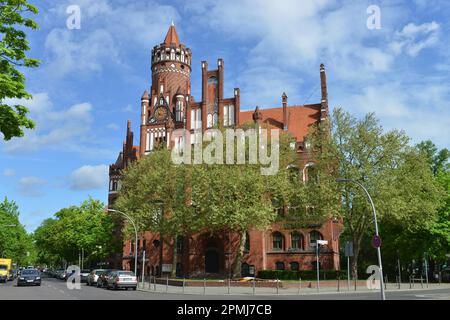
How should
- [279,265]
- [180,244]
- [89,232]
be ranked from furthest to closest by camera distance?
[89,232], [180,244], [279,265]

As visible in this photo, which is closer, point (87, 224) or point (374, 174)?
point (374, 174)

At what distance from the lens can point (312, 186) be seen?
1486 inches

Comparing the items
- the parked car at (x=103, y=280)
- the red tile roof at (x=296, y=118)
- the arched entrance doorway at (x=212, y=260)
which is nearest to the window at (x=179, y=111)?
the red tile roof at (x=296, y=118)

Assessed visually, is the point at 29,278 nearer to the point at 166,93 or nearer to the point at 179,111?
the point at 179,111

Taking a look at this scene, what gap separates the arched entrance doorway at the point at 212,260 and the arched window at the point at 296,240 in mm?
8781

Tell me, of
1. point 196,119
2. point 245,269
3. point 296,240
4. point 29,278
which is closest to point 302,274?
point 296,240

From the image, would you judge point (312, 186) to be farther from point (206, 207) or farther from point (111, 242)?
point (111, 242)

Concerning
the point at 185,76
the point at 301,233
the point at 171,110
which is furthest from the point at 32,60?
the point at 185,76

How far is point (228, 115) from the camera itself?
2051 inches

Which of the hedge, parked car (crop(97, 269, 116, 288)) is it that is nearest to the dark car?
parked car (crop(97, 269, 116, 288))

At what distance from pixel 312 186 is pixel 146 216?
16141mm

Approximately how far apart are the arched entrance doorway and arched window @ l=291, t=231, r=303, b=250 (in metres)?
8.78

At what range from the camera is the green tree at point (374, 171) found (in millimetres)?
35531

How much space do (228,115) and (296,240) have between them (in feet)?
52.6
